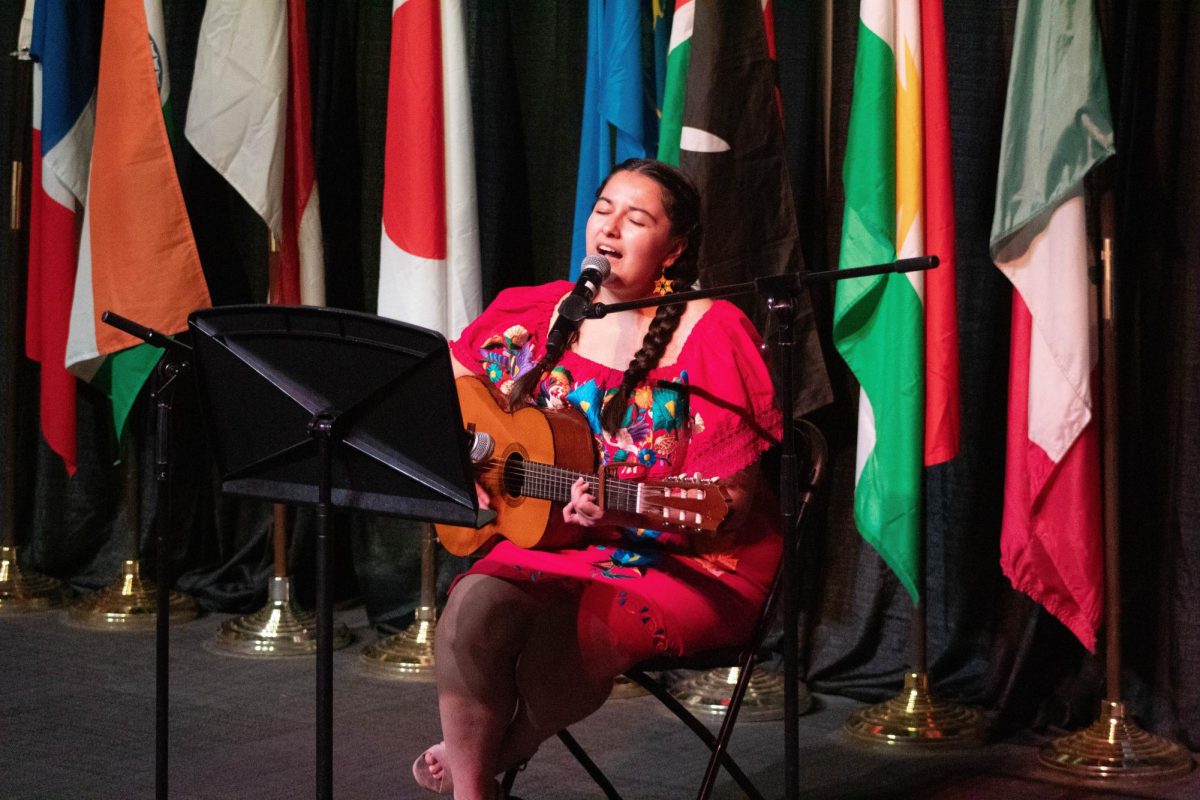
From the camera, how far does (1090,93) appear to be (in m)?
3.19

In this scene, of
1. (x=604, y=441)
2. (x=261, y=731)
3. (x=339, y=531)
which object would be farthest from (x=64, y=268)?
(x=604, y=441)

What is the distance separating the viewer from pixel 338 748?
11.4 feet

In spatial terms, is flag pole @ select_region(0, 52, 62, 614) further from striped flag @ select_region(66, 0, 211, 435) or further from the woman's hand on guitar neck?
the woman's hand on guitar neck

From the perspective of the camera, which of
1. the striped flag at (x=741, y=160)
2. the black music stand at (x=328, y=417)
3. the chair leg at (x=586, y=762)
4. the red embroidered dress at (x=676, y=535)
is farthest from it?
the striped flag at (x=741, y=160)

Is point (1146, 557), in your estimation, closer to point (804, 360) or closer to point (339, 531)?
point (804, 360)

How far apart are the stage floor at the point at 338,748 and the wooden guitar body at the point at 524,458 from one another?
83cm

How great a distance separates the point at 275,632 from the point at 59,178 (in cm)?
169

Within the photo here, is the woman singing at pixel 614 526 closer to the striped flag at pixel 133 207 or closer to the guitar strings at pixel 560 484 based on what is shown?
the guitar strings at pixel 560 484

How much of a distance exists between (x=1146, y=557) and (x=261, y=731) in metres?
2.22

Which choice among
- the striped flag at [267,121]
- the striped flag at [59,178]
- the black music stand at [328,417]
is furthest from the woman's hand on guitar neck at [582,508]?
the striped flag at [59,178]

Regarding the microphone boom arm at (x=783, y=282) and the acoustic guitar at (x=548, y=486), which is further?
the acoustic guitar at (x=548, y=486)

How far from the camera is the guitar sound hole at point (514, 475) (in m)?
2.47

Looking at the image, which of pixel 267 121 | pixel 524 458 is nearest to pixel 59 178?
pixel 267 121

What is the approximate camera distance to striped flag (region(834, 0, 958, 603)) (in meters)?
3.43
